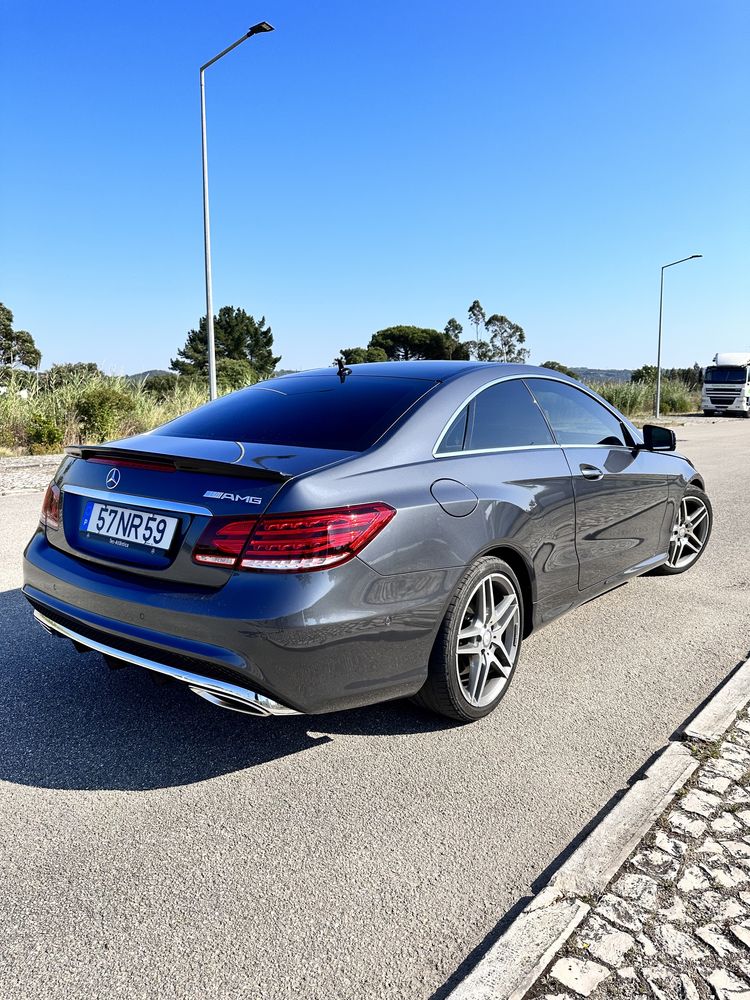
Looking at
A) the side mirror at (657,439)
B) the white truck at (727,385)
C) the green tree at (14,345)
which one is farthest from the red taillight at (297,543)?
the green tree at (14,345)

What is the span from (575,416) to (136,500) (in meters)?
2.50

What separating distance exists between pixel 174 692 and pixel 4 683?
0.80 m

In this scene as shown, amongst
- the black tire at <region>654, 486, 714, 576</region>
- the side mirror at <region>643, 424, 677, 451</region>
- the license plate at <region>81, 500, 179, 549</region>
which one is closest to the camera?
the license plate at <region>81, 500, 179, 549</region>

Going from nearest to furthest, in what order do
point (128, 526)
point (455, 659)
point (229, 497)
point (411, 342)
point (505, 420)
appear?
point (229, 497), point (128, 526), point (455, 659), point (505, 420), point (411, 342)

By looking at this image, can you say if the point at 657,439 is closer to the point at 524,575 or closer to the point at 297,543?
the point at 524,575

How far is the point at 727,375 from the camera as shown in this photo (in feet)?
118

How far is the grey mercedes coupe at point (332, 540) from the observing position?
2.66 m

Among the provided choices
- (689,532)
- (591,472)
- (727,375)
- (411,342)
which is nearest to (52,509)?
(591,472)

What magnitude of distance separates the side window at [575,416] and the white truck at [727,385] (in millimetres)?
34304

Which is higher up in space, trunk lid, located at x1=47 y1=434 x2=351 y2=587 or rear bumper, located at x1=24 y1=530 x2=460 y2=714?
trunk lid, located at x1=47 y1=434 x2=351 y2=587

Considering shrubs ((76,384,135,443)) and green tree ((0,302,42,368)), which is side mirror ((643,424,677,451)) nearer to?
shrubs ((76,384,135,443))

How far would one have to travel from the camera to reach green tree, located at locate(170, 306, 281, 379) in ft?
273

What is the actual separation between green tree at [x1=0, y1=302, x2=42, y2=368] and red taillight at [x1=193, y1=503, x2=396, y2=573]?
2232 inches

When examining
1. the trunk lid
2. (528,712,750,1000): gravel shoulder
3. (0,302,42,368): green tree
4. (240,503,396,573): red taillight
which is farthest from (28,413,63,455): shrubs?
(0,302,42,368): green tree
